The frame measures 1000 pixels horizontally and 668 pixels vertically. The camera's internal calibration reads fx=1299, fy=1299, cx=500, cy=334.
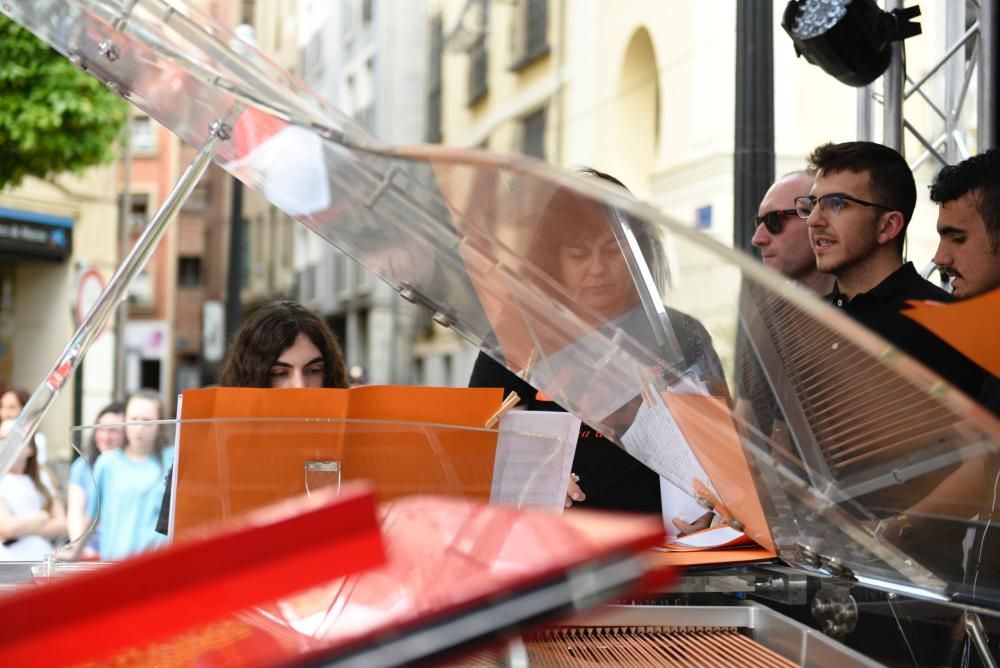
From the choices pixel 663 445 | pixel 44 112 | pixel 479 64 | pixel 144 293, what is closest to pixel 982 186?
pixel 663 445

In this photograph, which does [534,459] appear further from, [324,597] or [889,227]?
[889,227]

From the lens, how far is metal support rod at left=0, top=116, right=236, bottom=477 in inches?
85.3

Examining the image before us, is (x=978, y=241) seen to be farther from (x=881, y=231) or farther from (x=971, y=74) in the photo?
(x=971, y=74)

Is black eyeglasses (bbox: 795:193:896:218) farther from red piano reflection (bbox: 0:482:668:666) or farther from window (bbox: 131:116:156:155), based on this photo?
window (bbox: 131:116:156:155)

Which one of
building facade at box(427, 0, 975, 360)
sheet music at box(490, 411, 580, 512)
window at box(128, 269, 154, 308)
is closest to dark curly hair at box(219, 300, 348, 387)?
sheet music at box(490, 411, 580, 512)

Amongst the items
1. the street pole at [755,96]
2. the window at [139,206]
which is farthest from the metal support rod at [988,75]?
the window at [139,206]

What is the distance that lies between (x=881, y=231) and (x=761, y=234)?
80cm

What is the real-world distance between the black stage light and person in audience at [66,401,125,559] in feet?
9.07

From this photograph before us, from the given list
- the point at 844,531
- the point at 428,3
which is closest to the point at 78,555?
the point at 844,531

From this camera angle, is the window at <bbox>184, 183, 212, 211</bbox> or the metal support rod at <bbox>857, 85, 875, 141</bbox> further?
the window at <bbox>184, 183, 212, 211</bbox>

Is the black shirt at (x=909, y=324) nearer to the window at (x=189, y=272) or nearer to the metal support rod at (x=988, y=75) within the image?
the metal support rod at (x=988, y=75)

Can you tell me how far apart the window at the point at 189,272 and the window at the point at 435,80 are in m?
16.3

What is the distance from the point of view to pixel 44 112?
39.8 feet

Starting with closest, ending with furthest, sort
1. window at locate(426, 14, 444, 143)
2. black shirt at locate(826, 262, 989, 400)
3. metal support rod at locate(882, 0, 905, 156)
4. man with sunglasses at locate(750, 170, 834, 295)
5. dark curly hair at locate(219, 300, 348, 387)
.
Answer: black shirt at locate(826, 262, 989, 400), dark curly hair at locate(219, 300, 348, 387), man with sunglasses at locate(750, 170, 834, 295), metal support rod at locate(882, 0, 905, 156), window at locate(426, 14, 444, 143)
